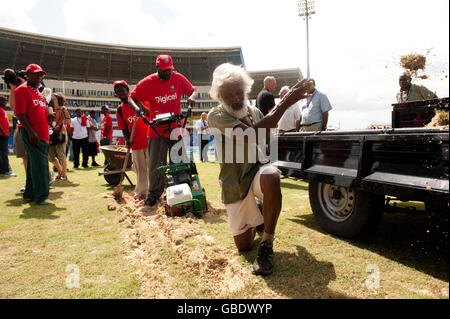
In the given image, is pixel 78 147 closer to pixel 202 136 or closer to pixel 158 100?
pixel 202 136

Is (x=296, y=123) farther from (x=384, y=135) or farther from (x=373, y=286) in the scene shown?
(x=373, y=286)

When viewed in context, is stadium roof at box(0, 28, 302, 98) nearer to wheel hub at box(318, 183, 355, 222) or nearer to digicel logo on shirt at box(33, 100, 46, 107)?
digicel logo on shirt at box(33, 100, 46, 107)

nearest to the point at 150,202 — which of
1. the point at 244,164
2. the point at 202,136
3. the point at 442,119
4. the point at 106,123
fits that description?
the point at 244,164

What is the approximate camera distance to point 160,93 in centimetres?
465

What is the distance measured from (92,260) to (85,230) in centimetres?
105

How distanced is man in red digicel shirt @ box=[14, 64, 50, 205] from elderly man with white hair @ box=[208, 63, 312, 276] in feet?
11.2

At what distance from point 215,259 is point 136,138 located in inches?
137

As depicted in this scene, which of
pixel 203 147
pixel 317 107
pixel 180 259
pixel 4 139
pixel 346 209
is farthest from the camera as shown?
pixel 203 147

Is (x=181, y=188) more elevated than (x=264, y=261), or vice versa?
(x=181, y=188)

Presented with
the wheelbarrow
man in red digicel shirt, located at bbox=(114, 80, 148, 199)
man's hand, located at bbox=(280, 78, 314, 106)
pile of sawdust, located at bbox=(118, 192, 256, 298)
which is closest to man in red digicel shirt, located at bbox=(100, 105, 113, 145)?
the wheelbarrow

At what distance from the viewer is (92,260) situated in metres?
2.65

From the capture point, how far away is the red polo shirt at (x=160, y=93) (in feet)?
15.1
